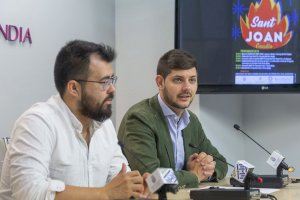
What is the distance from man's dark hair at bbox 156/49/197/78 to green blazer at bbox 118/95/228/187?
0.20 m

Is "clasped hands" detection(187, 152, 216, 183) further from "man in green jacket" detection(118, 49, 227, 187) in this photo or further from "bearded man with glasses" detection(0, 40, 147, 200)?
"bearded man with glasses" detection(0, 40, 147, 200)

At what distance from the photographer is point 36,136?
207 centimetres

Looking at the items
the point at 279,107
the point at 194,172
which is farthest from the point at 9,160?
the point at 279,107

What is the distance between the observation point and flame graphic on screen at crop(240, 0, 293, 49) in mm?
4102

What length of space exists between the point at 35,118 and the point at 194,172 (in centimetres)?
122

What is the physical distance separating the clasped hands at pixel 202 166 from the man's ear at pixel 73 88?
103 cm

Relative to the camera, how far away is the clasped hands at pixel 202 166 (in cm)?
303

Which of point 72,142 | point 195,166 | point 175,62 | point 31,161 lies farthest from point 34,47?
point 31,161

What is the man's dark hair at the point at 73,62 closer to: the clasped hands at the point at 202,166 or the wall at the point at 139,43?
the clasped hands at the point at 202,166

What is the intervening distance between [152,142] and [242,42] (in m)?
1.47

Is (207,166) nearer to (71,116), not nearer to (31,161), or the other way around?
(71,116)

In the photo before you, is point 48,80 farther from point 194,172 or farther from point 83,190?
point 83,190

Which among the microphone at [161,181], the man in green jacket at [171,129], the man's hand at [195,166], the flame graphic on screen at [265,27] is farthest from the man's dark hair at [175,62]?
the microphone at [161,181]

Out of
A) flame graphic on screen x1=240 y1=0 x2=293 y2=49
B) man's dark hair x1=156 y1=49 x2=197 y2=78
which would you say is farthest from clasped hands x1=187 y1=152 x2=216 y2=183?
flame graphic on screen x1=240 y1=0 x2=293 y2=49
